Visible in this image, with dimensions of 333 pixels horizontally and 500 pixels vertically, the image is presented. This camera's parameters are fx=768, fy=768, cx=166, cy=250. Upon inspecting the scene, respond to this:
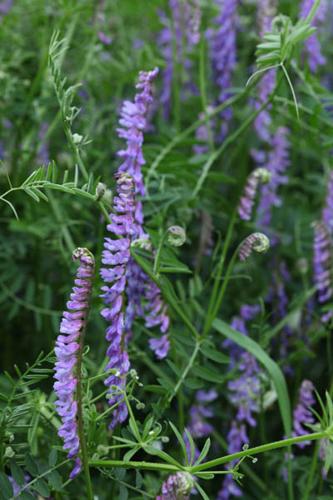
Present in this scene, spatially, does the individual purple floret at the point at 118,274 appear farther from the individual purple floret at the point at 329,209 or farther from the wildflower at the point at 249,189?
the individual purple floret at the point at 329,209

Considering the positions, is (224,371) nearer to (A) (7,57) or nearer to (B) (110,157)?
(B) (110,157)

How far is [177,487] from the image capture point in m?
0.79

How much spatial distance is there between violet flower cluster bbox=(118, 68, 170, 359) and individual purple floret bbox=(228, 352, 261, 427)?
234 millimetres

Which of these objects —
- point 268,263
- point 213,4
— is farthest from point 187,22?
point 268,263

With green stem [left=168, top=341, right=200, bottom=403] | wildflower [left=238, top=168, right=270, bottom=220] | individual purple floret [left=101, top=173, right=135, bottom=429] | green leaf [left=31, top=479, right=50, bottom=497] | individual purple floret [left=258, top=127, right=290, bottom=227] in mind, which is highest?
individual purple floret [left=258, top=127, right=290, bottom=227]

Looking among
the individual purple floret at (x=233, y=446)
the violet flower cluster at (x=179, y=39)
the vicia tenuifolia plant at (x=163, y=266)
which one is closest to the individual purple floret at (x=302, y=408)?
the vicia tenuifolia plant at (x=163, y=266)

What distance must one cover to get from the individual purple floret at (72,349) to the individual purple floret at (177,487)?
10cm

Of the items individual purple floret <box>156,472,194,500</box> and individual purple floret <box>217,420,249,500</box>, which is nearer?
individual purple floret <box>156,472,194,500</box>

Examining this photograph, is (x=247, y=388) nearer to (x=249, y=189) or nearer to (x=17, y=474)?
(x=249, y=189)

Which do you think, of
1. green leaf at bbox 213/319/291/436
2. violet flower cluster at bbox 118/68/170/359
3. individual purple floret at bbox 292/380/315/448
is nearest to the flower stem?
violet flower cluster at bbox 118/68/170/359

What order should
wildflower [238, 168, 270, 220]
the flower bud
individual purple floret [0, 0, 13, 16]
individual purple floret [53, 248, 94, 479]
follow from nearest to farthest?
individual purple floret [53, 248, 94, 479] < the flower bud < wildflower [238, 168, 270, 220] < individual purple floret [0, 0, 13, 16]

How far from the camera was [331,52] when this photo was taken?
223cm

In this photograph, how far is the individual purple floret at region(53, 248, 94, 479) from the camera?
0.73 meters

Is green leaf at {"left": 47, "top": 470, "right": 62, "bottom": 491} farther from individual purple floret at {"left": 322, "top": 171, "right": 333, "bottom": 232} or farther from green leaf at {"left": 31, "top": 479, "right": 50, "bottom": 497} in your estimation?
individual purple floret at {"left": 322, "top": 171, "right": 333, "bottom": 232}
